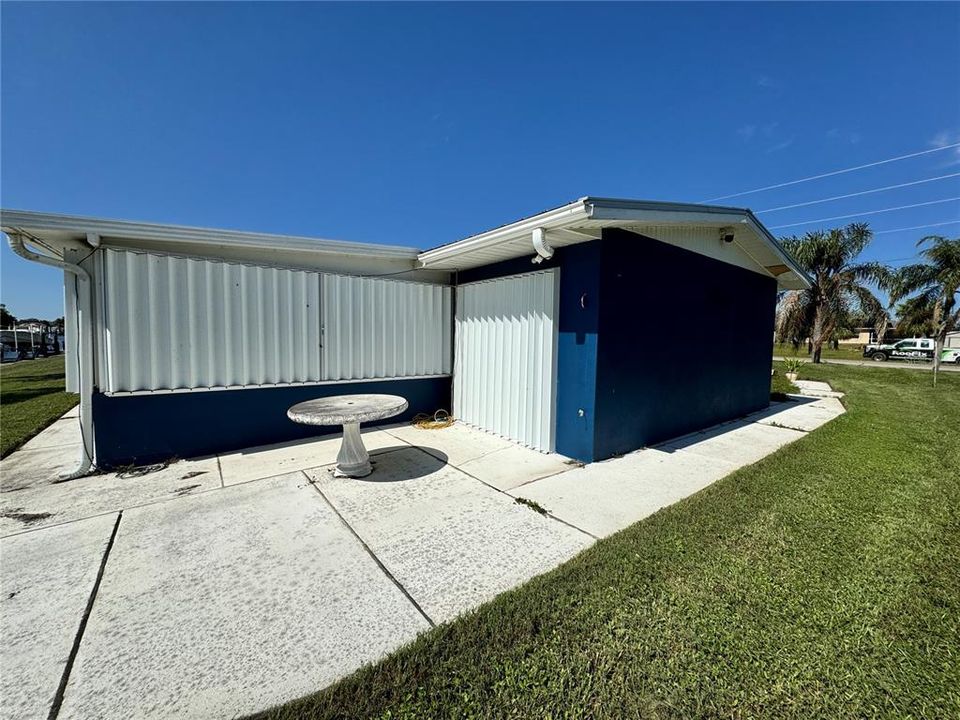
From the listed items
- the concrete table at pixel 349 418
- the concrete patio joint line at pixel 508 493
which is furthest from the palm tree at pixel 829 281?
the concrete table at pixel 349 418

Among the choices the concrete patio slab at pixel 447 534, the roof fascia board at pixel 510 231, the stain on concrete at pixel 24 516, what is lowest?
the stain on concrete at pixel 24 516

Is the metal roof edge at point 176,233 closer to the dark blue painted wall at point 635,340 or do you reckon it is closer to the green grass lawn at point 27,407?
the dark blue painted wall at point 635,340

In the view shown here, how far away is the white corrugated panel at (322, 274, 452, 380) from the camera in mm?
5727

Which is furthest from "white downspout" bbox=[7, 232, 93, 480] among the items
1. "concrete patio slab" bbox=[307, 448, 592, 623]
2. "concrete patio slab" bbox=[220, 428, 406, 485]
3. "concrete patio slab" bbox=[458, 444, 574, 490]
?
"concrete patio slab" bbox=[458, 444, 574, 490]

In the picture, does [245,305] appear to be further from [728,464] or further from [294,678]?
[728,464]

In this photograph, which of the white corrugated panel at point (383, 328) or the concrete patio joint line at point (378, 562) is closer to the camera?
the concrete patio joint line at point (378, 562)

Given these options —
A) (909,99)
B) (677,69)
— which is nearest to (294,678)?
(677,69)

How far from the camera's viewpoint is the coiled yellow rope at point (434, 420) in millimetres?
6434

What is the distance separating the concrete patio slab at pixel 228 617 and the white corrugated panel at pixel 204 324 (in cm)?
203

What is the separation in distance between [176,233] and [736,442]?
8.32 meters

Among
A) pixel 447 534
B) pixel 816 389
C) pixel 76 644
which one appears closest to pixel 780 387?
pixel 816 389

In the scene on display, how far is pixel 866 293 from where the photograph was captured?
1867cm

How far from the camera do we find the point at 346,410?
4.08 m

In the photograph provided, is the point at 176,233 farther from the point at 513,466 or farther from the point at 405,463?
the point at 513,466
